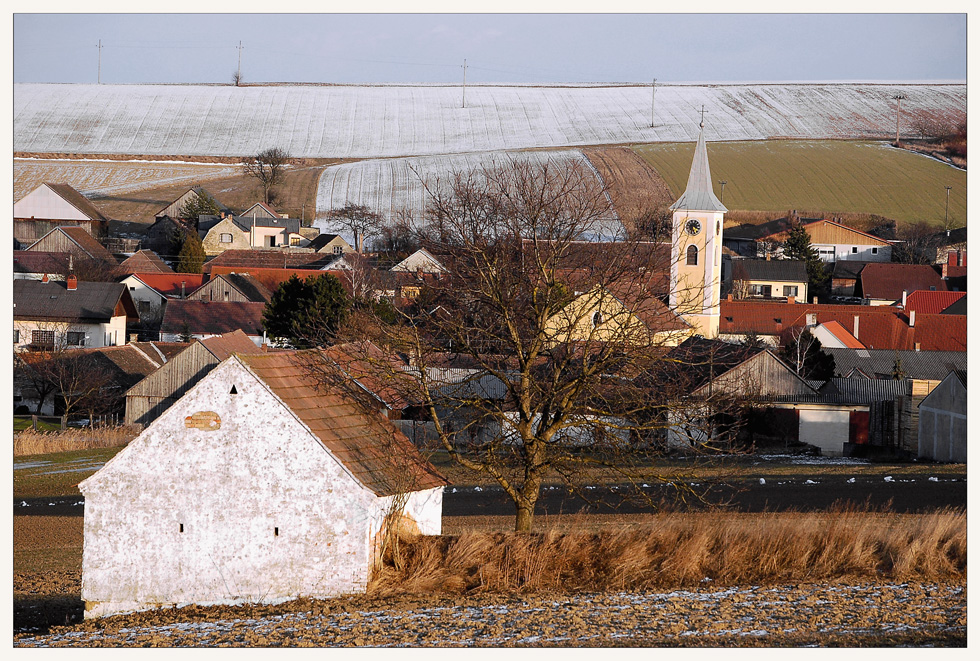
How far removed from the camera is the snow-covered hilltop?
8269 cm

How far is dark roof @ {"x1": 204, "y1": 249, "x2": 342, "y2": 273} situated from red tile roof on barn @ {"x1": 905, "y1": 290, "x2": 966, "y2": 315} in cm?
3422

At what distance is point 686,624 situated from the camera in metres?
10.0

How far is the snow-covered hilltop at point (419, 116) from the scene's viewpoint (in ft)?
271

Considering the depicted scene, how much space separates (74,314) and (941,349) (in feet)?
129

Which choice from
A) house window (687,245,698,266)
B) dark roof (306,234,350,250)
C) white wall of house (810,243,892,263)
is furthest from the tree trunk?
white wall of house (810,243,892,263)

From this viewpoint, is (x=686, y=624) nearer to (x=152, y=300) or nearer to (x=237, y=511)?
(x=237, y=511)

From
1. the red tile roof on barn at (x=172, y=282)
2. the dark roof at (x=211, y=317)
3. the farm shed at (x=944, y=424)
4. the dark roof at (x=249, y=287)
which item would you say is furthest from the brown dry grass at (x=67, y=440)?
the red tile roof on barn at (x=172, y=282)

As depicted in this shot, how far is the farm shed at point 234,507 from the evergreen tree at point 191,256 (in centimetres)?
6235

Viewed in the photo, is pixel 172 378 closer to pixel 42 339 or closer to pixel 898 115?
pixel 42 339

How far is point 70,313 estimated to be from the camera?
51.4 metres

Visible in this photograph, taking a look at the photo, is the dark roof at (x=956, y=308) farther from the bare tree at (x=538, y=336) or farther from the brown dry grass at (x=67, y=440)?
the bare tree at (x=538, y=336)

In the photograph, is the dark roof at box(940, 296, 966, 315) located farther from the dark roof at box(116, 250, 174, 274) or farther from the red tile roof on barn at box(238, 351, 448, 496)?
the red tile roof on barn at box(238, 351, 448, 496)

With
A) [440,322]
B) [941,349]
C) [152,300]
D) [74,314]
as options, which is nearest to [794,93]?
[941,349]

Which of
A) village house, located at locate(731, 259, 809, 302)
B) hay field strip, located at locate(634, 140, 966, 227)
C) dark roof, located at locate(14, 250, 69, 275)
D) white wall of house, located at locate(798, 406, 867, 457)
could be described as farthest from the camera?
hay field strip, located at locate(634, 140, 966, 227)
